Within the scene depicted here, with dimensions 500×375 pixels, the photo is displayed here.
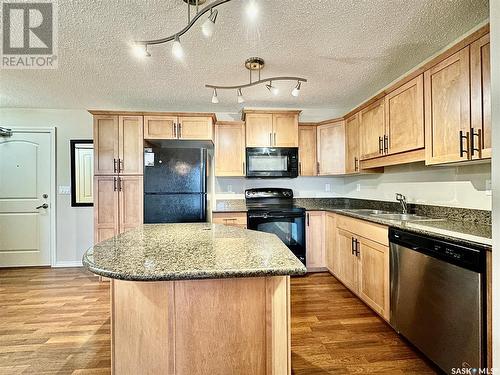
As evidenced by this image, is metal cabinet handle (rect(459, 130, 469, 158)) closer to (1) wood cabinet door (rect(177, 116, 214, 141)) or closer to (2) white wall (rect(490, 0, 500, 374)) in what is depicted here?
(2) white wall (rect(490, 0, 500, 374))

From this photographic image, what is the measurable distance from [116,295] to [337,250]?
263 centimetres

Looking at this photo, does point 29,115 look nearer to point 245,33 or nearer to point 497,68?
point 245,33

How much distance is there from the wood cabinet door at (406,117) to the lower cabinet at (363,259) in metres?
0.77

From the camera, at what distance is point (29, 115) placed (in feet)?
12.5

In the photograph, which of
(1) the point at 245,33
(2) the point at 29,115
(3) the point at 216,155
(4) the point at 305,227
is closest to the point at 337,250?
(4) the point at 305,227

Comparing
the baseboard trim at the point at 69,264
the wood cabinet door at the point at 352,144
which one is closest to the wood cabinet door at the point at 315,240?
the wood cabinet door at the point at 352,144

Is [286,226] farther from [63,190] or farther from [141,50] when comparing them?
[63,190]

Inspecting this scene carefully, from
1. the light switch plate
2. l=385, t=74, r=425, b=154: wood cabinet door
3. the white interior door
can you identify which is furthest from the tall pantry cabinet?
l=385, t=74, r=425, b=154: wood cabinet door

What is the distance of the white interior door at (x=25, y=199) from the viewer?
148 inches

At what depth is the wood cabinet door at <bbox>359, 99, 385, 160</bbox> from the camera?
8.70 ft

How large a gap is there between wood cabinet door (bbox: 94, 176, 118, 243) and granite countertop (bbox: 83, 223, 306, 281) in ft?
6.21

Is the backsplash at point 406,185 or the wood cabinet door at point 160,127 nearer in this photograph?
the backsplash at point 406,185

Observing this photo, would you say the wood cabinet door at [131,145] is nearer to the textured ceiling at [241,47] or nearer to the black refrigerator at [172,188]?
the black refrigerator at [172,188]

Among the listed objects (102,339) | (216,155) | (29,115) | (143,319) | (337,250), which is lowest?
(102,339)
